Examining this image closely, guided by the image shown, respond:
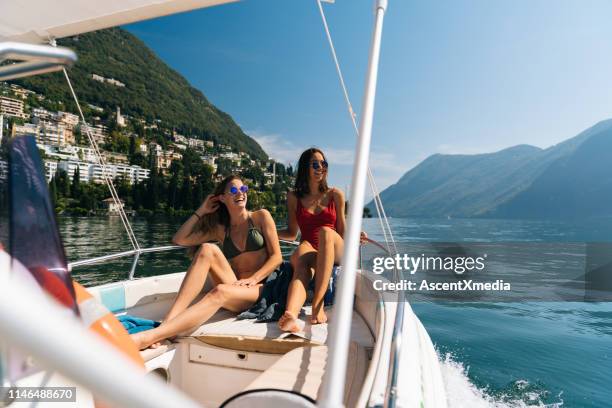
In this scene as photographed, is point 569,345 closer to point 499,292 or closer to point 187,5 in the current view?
point 499,292

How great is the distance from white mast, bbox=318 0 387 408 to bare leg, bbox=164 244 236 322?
5.44ft

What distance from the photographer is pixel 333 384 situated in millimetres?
589

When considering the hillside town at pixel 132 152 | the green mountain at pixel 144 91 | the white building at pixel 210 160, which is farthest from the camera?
the green mountain at pixel 144 91

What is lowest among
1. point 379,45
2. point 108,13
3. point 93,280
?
point 93,280

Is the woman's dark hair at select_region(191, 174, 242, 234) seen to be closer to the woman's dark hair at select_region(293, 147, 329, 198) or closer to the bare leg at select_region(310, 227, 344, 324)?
the woman's dark hair at select_region(293, 147, 329, 198)

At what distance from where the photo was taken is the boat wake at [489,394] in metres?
3.87

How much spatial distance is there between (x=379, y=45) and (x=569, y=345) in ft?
24.1

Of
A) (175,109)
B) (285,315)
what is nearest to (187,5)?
(285,315)

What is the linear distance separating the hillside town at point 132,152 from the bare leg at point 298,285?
136ft

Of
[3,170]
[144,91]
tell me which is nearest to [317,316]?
[3,170]

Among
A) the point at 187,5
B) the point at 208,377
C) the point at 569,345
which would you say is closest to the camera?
the point at 208,377

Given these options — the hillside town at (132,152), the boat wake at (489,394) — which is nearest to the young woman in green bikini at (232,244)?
the boat wake at (489,394)

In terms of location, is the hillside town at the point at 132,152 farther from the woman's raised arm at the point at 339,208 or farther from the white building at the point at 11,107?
the woman's raised arm at the point at 339,208

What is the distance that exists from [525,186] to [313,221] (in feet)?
480
